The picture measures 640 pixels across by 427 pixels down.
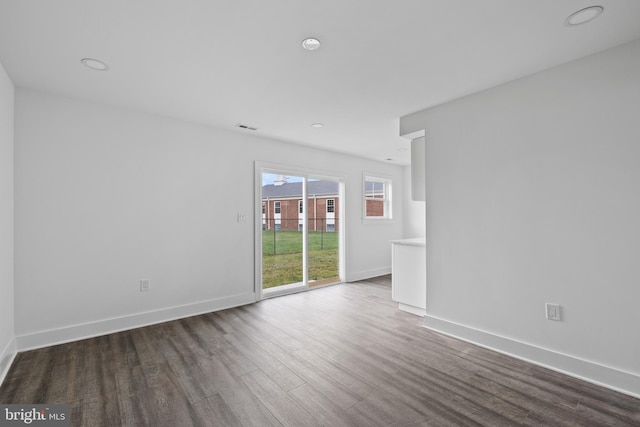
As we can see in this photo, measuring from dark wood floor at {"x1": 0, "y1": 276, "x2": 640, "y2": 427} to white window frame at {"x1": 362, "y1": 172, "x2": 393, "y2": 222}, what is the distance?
2.93 m

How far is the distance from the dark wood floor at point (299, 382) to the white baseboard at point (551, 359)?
86mm

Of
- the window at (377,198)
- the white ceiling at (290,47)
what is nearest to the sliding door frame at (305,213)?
the window at (377,198)

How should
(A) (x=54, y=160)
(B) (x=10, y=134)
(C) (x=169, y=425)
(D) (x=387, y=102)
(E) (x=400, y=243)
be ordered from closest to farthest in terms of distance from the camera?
(C) (x=169, y=425), (B) (x=10, y=134), (A) (x=54, y=160), (D) (x=387, y=102), (E) (x=400, y=243)

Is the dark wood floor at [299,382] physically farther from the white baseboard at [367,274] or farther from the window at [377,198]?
the window at [377,198]

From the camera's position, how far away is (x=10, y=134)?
2.60m

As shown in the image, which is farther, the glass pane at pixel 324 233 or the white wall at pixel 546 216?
the glass pane at pixel 324 233

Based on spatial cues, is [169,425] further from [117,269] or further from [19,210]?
[19,210]

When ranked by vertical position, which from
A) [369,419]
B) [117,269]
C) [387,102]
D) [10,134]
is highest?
[387,102]

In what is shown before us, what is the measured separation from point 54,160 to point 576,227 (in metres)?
4.72

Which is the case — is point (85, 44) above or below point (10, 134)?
above

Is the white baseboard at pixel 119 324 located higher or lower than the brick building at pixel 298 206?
lower

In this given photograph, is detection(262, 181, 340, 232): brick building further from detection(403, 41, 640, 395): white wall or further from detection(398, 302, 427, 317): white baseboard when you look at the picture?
detection(403, 41, 640, 395): white wall

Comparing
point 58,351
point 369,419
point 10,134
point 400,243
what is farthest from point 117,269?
point 400,243

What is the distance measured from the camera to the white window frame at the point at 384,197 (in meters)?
5.85
